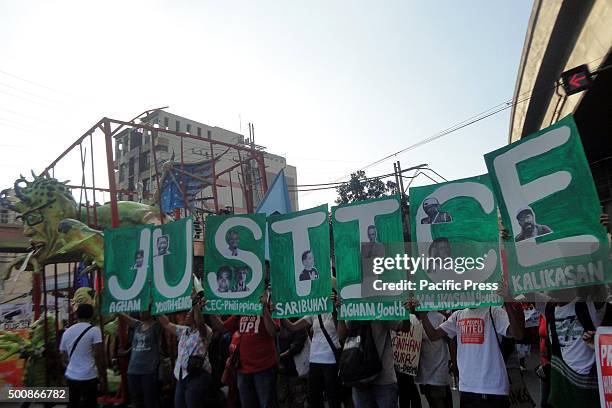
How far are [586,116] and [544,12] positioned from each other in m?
2.89

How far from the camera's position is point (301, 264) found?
440cm

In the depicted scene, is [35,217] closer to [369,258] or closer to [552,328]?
[369,258]

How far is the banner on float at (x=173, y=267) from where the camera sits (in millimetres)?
4898

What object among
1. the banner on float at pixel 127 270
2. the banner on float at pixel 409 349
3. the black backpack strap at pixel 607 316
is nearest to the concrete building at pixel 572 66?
the banner on float at pixel 409 349

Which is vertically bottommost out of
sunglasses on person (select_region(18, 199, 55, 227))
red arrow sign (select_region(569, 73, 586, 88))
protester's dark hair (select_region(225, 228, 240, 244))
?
protester's dark hair (select_region(225, 228, 240, 244))

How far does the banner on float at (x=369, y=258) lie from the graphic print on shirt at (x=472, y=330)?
0.49 m

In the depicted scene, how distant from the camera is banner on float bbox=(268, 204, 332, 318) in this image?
4254mm

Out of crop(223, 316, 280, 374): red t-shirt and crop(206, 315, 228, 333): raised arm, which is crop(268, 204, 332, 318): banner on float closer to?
crop(223, 316, 280, 374): red t-shirt

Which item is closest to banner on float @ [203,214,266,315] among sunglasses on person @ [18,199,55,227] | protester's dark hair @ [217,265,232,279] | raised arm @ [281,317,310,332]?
protester's dark hair @ [217,265,232,279]

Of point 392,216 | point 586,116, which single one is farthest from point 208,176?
point 586,116

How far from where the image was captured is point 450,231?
3.68 meters

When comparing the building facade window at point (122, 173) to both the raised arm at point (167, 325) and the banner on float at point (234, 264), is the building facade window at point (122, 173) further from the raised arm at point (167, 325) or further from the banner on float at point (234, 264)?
the banner on float at point (234, 264)

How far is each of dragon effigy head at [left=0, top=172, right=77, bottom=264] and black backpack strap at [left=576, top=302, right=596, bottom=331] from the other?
7663 millimetres

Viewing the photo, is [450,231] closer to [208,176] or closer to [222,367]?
[222,367]
